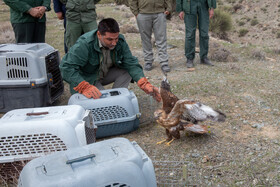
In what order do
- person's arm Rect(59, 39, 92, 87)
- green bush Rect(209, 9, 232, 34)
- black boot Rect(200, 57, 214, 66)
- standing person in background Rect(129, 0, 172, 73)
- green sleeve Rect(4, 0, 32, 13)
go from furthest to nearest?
green bush Rect(209, 9, 232, 34)
black boot Rect(200, 57, 214, 66)
standing person in background Rect(129, 0, 172, 73)
green sleeve Rect(4, 0, 32, 13)
person's arm Rect(59, 39, 92, 87)

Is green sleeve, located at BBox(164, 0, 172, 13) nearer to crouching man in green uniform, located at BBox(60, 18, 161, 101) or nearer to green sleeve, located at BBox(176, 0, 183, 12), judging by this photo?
green sleeve, located at BBox(176, 0, 183, 12)

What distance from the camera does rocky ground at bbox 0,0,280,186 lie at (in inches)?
103

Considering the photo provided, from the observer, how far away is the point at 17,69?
3691mm

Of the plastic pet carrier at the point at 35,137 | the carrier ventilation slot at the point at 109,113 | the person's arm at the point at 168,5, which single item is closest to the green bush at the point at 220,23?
the person's arm at the point at 168,5

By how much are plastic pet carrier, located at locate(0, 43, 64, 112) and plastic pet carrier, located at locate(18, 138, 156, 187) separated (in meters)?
2.14

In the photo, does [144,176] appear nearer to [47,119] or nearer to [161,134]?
[47,119]

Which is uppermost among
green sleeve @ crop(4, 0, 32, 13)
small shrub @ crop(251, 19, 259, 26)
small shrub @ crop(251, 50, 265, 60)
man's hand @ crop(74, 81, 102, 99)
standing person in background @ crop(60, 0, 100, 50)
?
green sleeve @ crop(4, 0, 32, 13)

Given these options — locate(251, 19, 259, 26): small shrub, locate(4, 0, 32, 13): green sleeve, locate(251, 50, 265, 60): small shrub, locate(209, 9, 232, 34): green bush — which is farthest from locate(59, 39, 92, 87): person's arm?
locate(251, 19, 259, 26): small shrub

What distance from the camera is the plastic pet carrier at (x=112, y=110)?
3.14m

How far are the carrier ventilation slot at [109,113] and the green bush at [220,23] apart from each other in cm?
1138

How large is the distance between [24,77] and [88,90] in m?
0.93

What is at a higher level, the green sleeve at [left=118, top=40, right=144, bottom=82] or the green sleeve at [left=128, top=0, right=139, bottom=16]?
the green sleeve at [left=128, top=0, right=139, bottom=16]

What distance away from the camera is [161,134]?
343cm

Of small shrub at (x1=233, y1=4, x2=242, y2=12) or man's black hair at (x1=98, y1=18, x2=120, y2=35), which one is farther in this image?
small shrub at (x1=233, y1=4, x2=242, y2=12)
